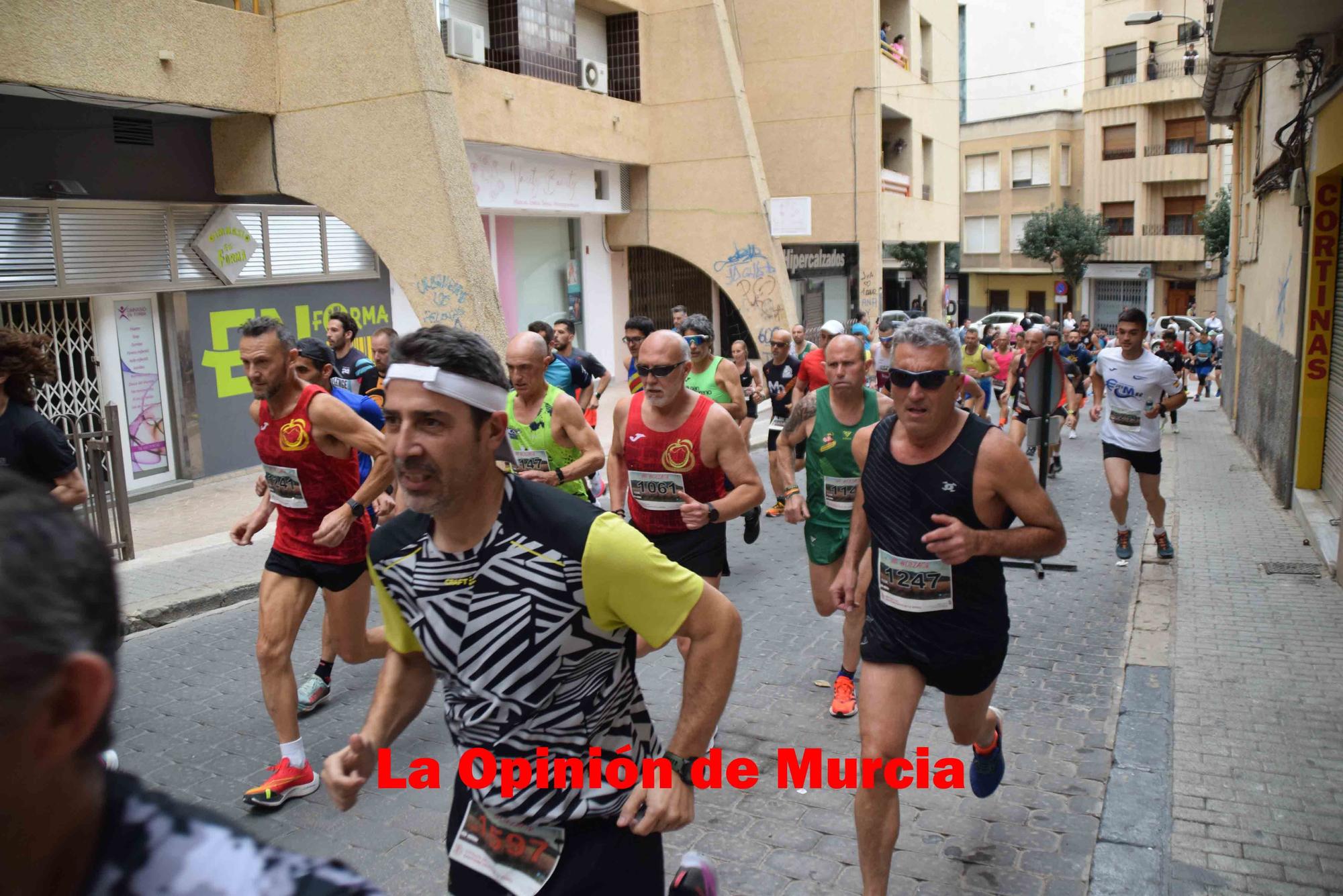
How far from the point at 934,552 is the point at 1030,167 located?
57208 millimetres

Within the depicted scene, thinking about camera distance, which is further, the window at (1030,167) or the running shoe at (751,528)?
the window at (1030,167)

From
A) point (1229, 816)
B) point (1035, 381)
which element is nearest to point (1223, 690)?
point (1229, 816)

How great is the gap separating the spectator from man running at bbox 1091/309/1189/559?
775 cm

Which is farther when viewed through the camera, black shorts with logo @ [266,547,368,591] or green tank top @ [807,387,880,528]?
green tank top @ [807,387,880,528]

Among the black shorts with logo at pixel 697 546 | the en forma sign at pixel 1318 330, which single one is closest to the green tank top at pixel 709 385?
the black shorts with logo at pixel 697 546

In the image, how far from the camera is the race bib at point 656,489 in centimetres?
599

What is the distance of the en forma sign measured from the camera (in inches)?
420

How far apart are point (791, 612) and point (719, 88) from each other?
1699 cm

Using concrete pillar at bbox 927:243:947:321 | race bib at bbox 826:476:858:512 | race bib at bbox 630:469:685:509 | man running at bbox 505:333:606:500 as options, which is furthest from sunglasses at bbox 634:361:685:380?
concrete pillar at bbox 927:243:947:321

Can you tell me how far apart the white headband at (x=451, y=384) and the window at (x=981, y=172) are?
59254mm

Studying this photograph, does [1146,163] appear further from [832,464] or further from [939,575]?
[939,575]

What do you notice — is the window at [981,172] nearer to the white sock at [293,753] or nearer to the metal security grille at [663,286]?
the metal security grille at [663,286]

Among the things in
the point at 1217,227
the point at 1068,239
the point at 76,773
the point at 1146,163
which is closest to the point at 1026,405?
the point at 76,773

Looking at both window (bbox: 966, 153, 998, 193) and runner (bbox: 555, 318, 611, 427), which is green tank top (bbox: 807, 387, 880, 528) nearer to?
runner (bbox: 555, 318, 611, 427)
